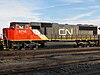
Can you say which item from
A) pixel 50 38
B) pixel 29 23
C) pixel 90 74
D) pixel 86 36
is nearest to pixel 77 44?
pixel 86 36

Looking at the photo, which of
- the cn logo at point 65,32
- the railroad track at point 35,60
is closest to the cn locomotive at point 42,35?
the cn logo at point 65,32

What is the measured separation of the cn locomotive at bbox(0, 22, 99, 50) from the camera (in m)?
24.0

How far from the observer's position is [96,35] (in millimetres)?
32219

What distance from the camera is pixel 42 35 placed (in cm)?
2653

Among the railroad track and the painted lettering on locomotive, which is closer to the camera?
the railroad track

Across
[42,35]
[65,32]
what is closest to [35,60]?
[42,35]

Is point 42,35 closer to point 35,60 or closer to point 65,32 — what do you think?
point 65,32

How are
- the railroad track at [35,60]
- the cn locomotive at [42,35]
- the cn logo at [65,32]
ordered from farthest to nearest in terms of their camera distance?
the cn logo at [65,32]
the cn locomotive at [42,35]
the railroad track at [35,60]

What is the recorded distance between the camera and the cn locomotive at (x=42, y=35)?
24.0 meters

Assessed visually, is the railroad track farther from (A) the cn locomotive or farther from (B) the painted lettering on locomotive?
(B) the painted lettering on locomotive

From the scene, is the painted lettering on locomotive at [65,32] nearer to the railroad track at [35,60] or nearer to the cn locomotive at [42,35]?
the cn locomotive at [42,35]

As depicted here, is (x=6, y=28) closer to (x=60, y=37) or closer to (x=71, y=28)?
(x=60, y=37)

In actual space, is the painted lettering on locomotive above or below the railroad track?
above

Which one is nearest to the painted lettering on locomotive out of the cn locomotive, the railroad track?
the cn locomotive
